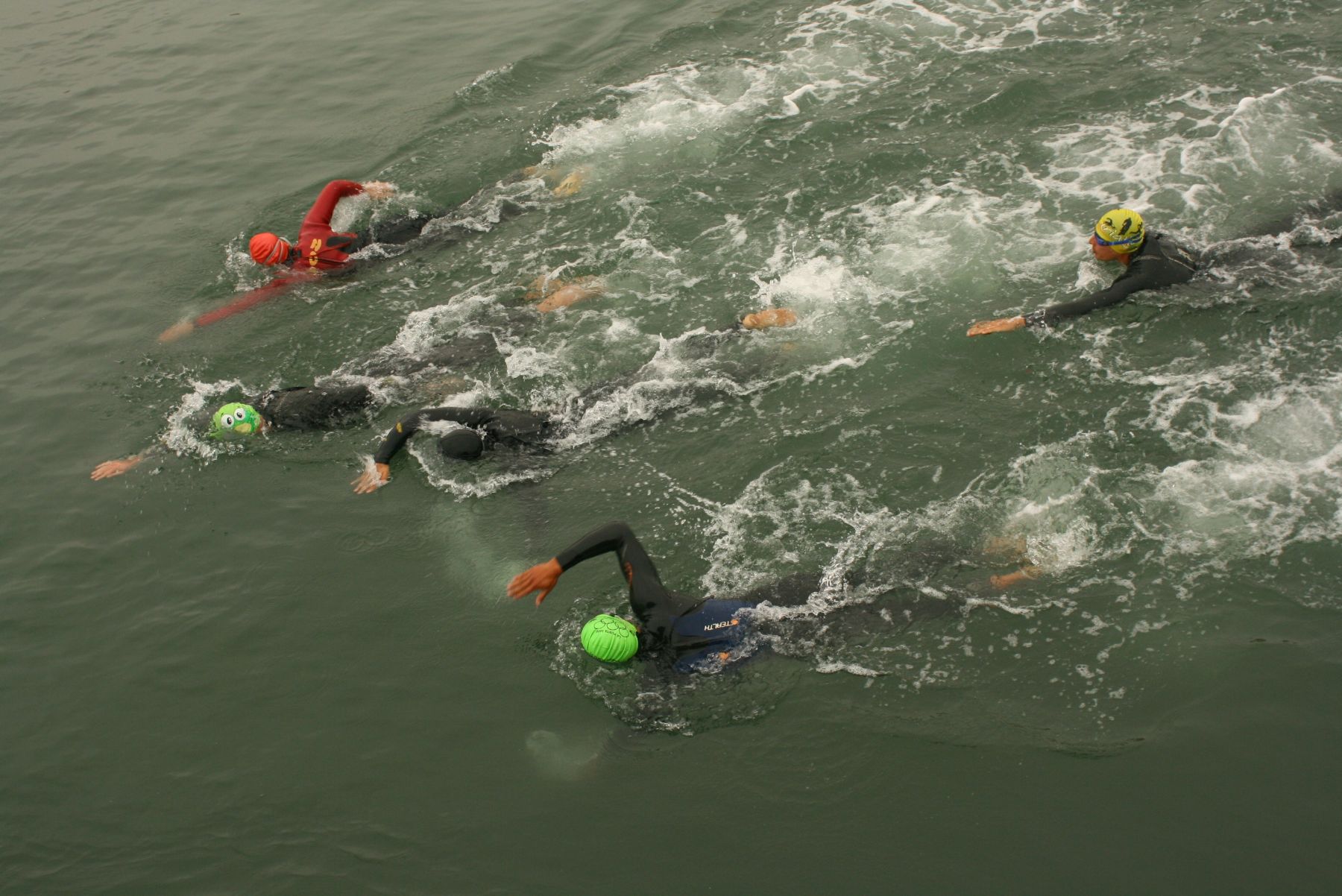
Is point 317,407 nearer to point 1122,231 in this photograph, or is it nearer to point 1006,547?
point 1006,547

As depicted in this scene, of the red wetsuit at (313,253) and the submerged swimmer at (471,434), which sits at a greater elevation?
the red wetsuit at (313,253)

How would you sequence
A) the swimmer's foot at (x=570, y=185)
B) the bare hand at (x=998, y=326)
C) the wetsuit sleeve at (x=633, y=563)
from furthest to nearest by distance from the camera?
the swimmer's foot at (x=570, y=185) → the bare hand at (x=998, y=326) → the wetsuit sleeve at (x=633, y=563)

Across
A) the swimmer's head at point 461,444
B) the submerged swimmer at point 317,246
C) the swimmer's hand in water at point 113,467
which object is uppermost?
the submerged swimmer at point 317,246

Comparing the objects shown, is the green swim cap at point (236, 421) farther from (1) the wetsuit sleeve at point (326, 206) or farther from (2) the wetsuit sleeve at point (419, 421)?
(1) the wetsuit sleeve at point (326, 206)

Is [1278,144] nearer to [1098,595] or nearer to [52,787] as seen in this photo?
[1098,595]

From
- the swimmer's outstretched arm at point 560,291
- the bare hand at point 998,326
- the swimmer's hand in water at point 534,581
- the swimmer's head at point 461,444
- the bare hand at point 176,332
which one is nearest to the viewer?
the swimmer's hand in water at point 534,581

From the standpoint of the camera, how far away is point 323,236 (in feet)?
38.7

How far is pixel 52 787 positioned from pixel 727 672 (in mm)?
5346

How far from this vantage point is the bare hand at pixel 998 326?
9.09 m

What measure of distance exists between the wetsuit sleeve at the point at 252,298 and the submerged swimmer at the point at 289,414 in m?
2.33

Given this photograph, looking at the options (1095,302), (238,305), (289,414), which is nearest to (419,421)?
(289,414)

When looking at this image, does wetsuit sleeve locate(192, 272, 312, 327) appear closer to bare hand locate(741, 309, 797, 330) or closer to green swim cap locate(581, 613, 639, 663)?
bare hand locate(741, 309, 797, 330)

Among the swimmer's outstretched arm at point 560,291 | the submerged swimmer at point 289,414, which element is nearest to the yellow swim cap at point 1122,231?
the swimmer's outstretched arm at point 560,291

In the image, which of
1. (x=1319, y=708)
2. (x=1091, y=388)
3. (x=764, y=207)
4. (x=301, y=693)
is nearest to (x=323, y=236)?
(x=764, y=207)
